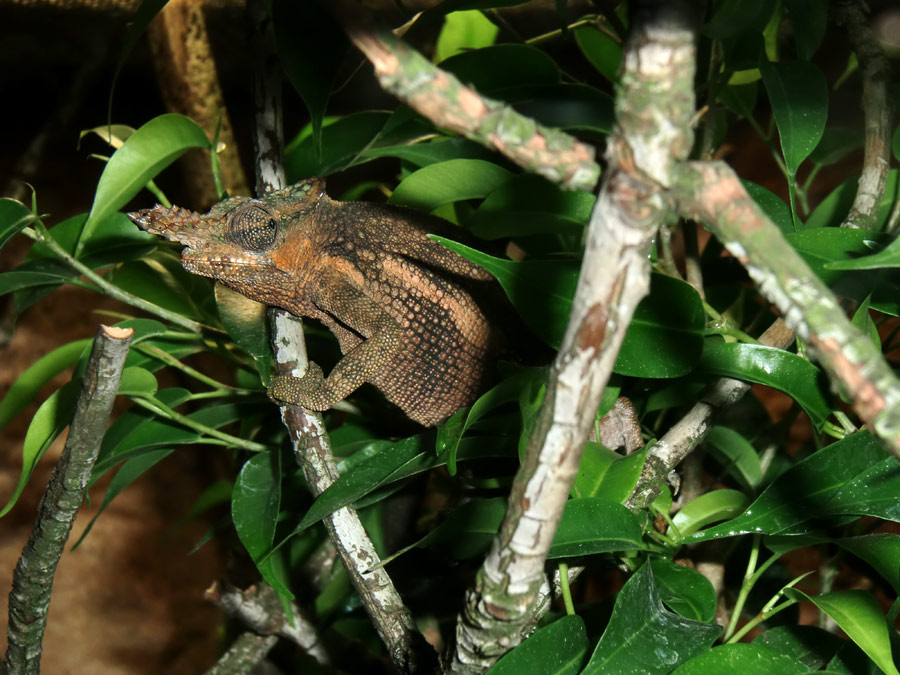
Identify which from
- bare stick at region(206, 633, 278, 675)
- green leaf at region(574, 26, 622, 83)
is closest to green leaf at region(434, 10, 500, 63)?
Result: green leaf at region(574, 26, 622, 83)

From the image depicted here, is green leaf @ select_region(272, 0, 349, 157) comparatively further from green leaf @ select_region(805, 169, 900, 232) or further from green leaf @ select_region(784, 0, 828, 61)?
green leaf @ select_region(805, 169, 900, 232)

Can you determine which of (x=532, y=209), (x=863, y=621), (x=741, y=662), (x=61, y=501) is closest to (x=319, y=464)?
(x=61, y=501)


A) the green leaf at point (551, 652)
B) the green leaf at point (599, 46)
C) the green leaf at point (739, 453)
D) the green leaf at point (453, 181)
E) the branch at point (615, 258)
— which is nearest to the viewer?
the branch at point (615, 258)

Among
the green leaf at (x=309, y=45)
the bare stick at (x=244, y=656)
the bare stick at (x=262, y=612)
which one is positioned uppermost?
the green leaf at (x=309, y=45)

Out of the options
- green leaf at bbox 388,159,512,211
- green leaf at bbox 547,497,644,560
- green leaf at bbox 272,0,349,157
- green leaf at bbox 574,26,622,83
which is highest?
green leaf at bbox 272,0,349,157

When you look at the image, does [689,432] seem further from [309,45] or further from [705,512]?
[309,45]

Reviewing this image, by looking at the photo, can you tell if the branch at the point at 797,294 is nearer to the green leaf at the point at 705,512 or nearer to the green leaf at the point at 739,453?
the green leaf at the point at 705,512

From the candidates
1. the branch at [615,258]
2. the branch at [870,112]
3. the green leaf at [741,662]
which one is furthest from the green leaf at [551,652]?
the branch at [870,112]

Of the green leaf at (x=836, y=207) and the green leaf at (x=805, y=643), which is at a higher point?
the green leaf at (x=836, y=207)
